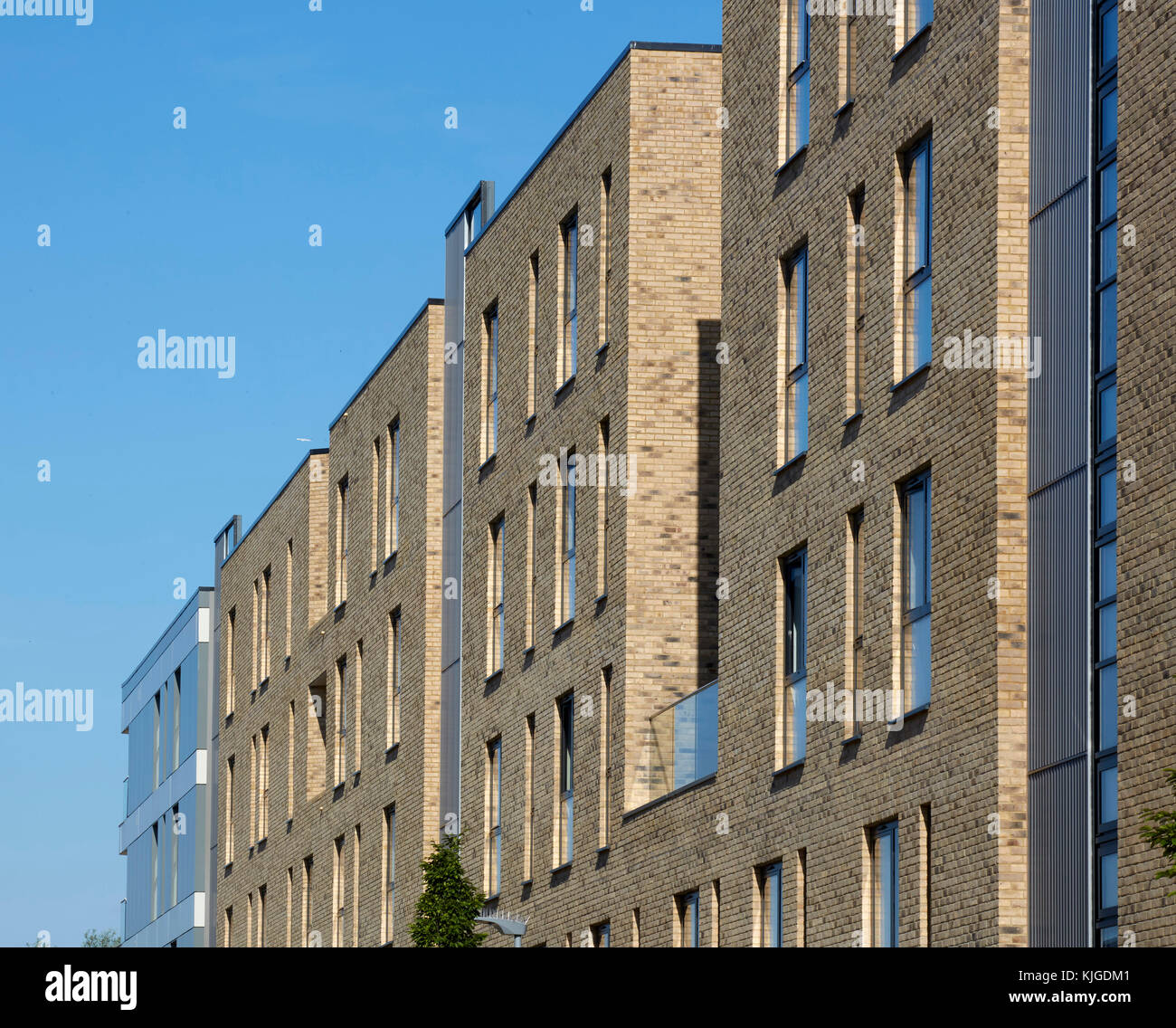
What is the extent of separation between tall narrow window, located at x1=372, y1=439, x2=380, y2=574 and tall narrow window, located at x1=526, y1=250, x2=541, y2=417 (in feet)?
33.5

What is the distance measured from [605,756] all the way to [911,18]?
12.3 meters

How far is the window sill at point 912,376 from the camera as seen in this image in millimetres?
25264

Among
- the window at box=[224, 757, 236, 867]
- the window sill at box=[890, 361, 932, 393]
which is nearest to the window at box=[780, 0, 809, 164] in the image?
the window sill at box=[890, 361, 932, 393]

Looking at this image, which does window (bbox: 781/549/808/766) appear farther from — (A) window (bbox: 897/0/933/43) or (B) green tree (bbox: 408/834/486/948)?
(B) green tree (bbox: 408/834/486/948)

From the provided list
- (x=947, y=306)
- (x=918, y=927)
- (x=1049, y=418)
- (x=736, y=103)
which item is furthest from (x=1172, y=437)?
(x=736, y=103)

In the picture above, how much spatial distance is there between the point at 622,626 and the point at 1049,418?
11.8 meters

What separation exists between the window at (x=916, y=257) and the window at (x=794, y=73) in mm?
3202

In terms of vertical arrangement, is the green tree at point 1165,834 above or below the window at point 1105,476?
below

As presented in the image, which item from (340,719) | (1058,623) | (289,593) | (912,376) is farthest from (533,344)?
(289,593)

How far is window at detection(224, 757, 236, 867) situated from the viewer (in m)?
61.1

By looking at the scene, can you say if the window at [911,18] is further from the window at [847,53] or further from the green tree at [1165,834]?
the green tree at [1165,834]

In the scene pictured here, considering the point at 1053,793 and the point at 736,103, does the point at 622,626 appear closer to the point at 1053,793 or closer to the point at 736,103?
the point at 736,103

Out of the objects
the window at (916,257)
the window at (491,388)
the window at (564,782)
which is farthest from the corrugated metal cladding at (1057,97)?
the window at (491,388)

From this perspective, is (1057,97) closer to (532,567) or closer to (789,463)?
(789,463)
